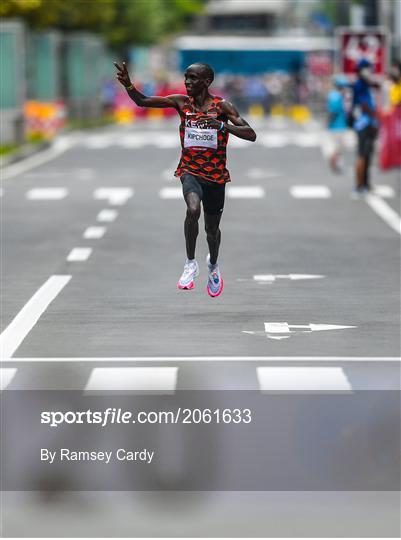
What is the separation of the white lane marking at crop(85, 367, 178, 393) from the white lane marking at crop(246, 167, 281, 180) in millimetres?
20960

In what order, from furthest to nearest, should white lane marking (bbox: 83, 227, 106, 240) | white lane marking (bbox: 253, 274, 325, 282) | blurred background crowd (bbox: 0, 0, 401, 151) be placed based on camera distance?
1. blurred background crowd (bbox: 0, 0, 401, 151)
2. white lane marking (bbox: 83, 227, 106, 240)
3. white lane marking (bbox: 253, 274, 325, 282)

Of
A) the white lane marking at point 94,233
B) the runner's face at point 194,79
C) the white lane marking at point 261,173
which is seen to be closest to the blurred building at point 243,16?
the white lane marking at point 261,173

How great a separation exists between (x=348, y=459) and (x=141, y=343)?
373cm

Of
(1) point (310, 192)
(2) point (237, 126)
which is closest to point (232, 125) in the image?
(2) point (237, 126)

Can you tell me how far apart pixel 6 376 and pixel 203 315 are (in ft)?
10.2

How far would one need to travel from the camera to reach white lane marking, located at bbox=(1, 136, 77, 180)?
33.4 m

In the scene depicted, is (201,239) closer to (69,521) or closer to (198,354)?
(198,354)

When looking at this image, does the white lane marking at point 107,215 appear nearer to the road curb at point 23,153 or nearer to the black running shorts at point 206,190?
the black running shorts at point 206,190

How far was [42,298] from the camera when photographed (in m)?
14.2

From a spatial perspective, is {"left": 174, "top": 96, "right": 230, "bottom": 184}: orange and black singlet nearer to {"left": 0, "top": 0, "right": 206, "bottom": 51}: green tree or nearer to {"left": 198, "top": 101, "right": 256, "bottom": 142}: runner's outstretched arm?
{"left": 198, "top": 101, "right": 256, "bottom": 142}: runner's outstretched arm

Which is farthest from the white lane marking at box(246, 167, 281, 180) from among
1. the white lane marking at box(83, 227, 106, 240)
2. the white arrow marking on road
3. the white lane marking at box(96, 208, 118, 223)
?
the white arrow marking on road

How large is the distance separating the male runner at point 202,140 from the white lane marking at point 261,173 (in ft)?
59.3

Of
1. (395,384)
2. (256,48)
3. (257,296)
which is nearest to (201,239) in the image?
(257,296)

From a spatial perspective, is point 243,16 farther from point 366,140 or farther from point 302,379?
point 302,379
